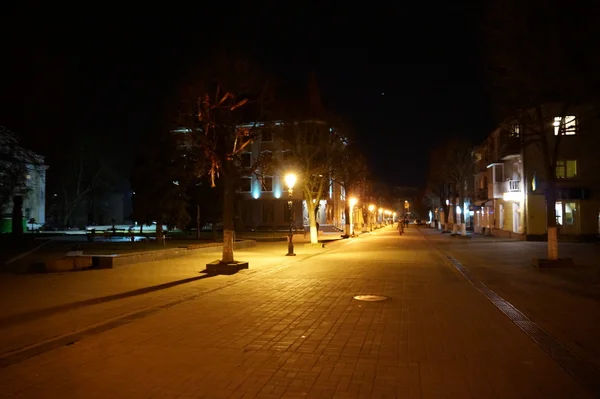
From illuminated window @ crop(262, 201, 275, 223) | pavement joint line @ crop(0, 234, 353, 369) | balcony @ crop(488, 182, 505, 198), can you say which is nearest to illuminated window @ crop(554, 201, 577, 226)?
balcony @ crop(488, 182, 505, 198)

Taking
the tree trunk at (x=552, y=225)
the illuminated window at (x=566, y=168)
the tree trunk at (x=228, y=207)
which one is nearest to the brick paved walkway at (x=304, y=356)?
the tree trunk at (x=228, y=207)

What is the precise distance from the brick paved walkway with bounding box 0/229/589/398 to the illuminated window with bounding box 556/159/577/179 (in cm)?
3147

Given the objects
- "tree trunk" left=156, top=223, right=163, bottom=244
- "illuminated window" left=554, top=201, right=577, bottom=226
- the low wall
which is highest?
"illuminated window" left=554, top=201, right=577, bottom=226

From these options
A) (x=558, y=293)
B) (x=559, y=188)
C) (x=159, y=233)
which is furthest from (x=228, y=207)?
(x=559, y=188)

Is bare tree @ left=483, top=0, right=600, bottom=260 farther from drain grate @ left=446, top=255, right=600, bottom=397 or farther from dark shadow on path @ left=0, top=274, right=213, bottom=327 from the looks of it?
dark shadow on path @ left=0, top=274, right=213, bottom=327

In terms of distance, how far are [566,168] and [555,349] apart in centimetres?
3620

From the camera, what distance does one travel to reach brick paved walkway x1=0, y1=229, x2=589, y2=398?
6.28 m

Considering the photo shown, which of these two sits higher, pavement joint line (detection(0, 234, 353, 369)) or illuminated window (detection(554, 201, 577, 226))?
illuminated window (detection(554, 201, 577, 226))

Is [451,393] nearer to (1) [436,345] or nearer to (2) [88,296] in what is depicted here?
(1) [436,345]

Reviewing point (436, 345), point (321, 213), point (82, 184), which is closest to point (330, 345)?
point (436, 345)

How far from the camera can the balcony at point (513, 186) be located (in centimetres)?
4234

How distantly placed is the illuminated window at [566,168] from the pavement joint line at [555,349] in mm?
30618

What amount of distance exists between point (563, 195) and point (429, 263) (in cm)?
2056

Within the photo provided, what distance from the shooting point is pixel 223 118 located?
64.9ft
